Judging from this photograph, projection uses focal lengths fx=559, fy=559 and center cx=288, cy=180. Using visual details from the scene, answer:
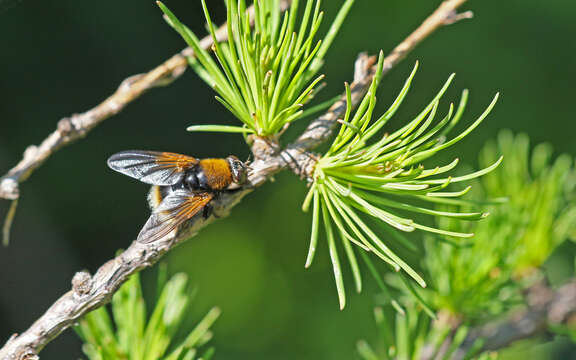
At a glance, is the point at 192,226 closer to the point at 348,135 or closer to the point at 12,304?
the point at 348,135

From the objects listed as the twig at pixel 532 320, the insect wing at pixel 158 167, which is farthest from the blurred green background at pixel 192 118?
the insect wing at pixel 158 167

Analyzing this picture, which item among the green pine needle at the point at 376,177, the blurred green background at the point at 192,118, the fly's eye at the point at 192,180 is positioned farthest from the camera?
the blurred green background at the point at 192,118

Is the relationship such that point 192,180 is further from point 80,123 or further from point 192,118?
point 192,118

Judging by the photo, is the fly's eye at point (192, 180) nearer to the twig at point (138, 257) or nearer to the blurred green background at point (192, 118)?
the twig at point (138, 257)

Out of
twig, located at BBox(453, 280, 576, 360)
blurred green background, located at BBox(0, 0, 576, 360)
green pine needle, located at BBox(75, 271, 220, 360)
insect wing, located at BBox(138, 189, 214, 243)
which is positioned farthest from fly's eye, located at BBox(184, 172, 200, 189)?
blurred green background, located at BBox(0, 0, 576, 360)

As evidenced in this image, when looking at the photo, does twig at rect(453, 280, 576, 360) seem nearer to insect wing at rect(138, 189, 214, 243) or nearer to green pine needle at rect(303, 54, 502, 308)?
green pine needle at rect(303, 54, 502, 308)
